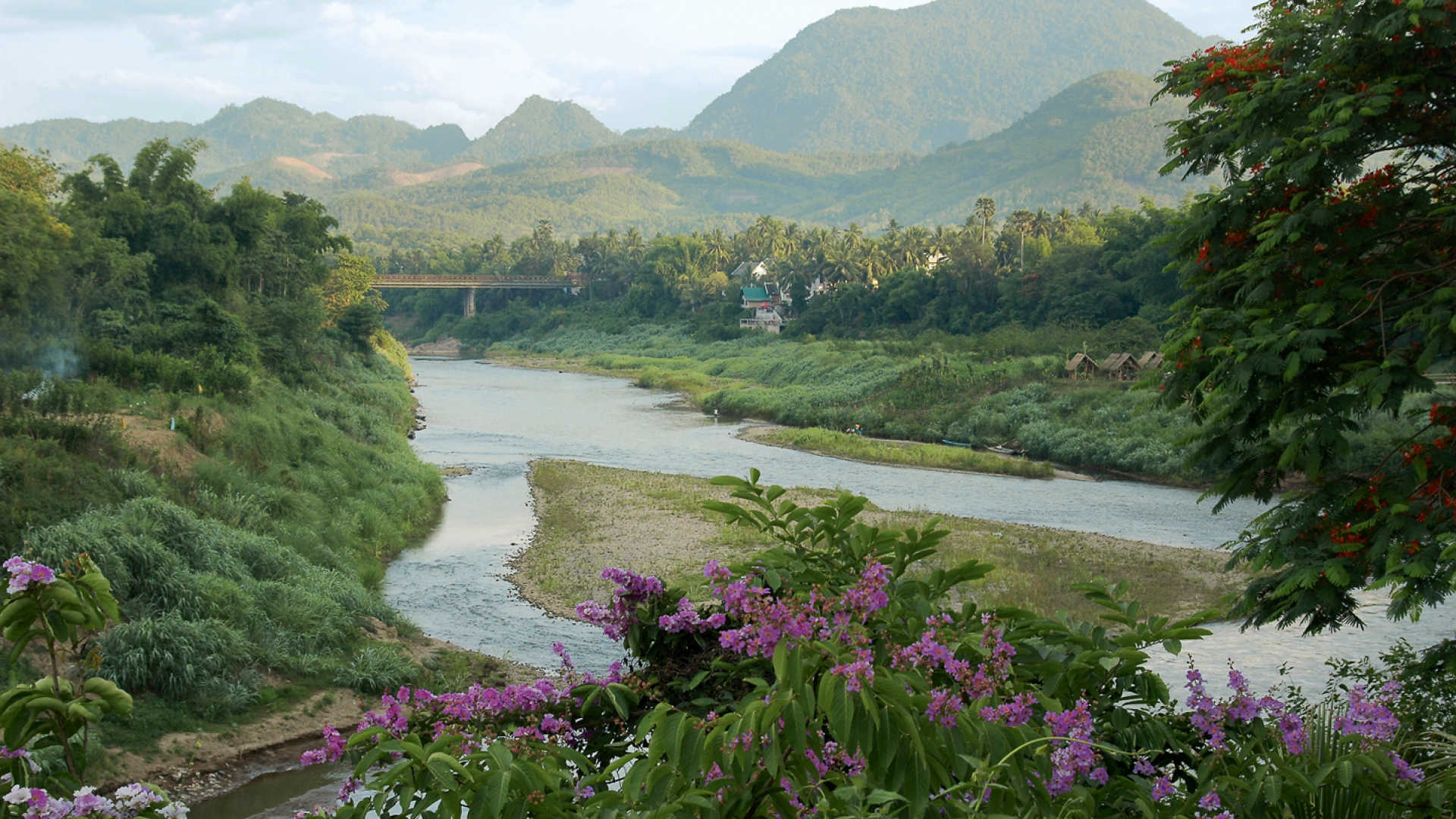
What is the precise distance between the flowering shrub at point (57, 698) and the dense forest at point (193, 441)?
40.4 inches

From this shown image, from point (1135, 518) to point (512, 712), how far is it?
23.4 meters

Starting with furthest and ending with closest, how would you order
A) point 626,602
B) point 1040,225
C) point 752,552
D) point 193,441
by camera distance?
1. point 1040,225
2. point 193,441
3. point 752,552
4. point 626,602

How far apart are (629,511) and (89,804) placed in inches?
873

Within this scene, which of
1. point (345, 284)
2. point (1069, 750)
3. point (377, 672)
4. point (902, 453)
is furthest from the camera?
point (345, 284)

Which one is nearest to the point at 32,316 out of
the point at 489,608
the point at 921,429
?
the point at 489,608

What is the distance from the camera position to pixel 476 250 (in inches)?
4715

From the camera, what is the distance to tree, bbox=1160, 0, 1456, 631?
6559mm

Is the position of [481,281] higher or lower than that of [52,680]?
higher

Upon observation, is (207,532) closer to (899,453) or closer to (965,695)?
(965,695)

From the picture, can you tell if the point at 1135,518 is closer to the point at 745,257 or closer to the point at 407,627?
the point at 407,627

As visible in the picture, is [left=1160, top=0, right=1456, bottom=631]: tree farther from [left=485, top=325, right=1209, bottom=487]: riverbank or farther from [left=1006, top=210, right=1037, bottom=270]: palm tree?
[left=1006, top=210, right=1037, bottom=270]: palm tree

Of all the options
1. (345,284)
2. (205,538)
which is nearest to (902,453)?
(205,538)

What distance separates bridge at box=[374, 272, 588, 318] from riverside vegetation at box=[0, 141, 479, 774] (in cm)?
5245

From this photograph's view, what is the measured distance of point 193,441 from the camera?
1831cm
